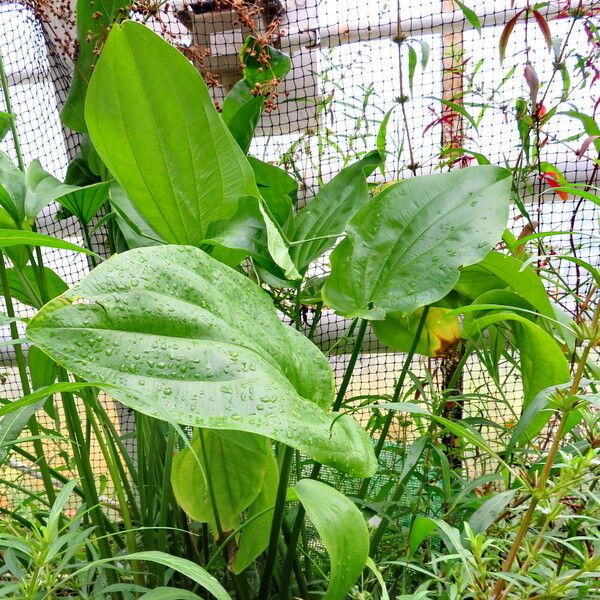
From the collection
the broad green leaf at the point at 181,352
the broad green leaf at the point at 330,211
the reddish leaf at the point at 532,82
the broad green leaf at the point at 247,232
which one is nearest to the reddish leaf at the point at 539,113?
the reddish leaf at the point at 532,82

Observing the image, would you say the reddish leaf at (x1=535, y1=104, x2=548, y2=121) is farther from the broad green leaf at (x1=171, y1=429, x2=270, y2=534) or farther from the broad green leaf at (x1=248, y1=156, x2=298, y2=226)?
the broad green leaf at (x1=171, y1=429, x2=270, y2=534)

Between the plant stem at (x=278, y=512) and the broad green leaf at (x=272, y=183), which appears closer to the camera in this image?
the plant stem at (x=278, y=512)

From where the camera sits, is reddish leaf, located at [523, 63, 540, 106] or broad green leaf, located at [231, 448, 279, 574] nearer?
broad green leaf, located at [231, 448, 279, 574]

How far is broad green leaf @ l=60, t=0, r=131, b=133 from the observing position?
61 cm

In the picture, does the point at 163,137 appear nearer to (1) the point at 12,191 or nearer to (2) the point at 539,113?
(1) the point at 12,191

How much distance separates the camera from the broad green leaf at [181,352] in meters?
0.27

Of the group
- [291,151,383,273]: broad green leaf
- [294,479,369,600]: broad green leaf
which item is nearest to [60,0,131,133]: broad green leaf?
[291,151,383,273]: broad green leaf

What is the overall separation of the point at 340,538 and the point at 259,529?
162 millimetres

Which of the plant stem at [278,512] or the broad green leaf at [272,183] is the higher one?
the broad green leaf at [272,183]

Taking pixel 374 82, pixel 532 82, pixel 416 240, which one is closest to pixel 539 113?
pixel 532 82

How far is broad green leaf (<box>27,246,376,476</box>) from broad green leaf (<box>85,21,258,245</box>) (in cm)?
13

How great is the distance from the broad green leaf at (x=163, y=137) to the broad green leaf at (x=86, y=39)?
0.64 feet

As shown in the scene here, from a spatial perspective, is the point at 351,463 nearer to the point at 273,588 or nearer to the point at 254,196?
the point at 254,196

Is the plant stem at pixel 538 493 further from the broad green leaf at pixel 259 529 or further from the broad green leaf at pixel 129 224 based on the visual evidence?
the broad green leaf at pixel 129 224
